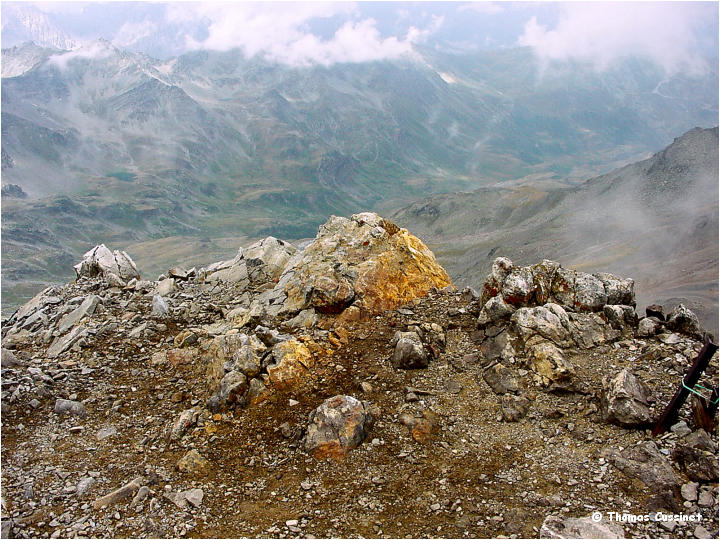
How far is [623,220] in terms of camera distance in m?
127

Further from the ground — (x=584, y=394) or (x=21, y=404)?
(x=584, y=394)

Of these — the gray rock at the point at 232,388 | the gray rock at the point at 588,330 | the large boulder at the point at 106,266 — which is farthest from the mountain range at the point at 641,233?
the large boulder at the point at 106,266

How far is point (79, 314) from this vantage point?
721 inches

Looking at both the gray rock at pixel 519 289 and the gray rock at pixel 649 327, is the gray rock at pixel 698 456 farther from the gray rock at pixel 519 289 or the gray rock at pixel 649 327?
the gray rock at pixel 519 289

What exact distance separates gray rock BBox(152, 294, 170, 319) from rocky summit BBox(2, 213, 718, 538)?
0.10 m

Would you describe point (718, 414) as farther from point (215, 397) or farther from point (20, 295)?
point (20, 295)

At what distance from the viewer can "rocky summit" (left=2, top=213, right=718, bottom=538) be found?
392 inches

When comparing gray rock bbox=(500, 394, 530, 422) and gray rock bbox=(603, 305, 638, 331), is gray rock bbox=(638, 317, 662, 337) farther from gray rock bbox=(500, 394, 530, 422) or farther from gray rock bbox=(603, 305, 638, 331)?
gray rock bbox=(500, 394, 530, 422)

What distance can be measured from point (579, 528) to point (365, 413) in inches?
206

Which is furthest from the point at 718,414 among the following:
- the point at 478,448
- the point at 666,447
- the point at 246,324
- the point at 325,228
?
the point at 325,228

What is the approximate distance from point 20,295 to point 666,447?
760 feet

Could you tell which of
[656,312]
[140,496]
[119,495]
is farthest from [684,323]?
[119,495]

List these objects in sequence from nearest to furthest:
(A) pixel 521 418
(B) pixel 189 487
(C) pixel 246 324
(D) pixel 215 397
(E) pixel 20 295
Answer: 1. (B) pixel 189 487
2. (A) pixel 521 418
3. (D) pixel 215 397
4. (C) pixel 246 324
5. (E) pixel 20 295

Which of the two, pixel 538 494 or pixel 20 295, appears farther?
pixel 20 295
